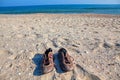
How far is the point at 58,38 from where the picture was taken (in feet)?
17.0

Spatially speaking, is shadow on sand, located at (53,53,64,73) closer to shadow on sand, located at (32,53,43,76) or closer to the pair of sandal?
the pair of sandal

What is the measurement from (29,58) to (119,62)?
5.98 ft

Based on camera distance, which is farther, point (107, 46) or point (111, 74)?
point (107, 46)

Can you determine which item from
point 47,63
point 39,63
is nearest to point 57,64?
point 47,63

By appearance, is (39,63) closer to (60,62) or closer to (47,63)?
(47,63)

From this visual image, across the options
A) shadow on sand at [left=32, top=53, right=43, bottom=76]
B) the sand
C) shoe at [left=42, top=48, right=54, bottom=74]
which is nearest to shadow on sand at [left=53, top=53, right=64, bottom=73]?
the sand

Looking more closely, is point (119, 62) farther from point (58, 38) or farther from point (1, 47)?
point (1, 47)

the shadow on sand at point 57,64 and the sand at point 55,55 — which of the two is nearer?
the sand at point 55,55

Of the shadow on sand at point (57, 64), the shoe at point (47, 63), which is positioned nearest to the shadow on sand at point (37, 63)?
the shoe at point (47, 63)

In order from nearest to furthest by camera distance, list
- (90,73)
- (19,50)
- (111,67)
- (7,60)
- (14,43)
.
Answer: (90,73), (111,67), (7,60), (19,50), (14,43)

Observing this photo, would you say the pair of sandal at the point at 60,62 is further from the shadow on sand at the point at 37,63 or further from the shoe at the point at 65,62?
the shadow on sand at the point at 37,63

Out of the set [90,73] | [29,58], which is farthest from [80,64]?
[29,58]

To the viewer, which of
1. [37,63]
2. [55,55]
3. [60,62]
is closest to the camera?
[60,62]

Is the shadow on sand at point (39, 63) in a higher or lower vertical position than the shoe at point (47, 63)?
lower
